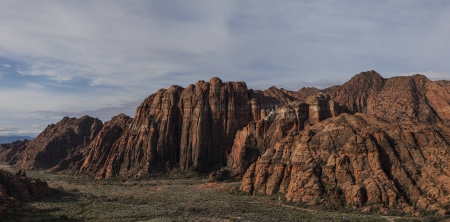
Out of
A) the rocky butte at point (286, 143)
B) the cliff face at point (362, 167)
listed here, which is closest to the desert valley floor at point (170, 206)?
the cliff face at point (362, 167)

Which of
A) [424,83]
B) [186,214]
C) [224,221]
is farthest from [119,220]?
[424,83]

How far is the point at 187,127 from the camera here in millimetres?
126125

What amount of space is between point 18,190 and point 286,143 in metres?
55.1

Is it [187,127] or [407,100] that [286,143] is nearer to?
[187,127]

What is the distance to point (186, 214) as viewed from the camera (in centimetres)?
6072

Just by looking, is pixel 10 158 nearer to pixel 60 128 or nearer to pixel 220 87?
pixel 60 128

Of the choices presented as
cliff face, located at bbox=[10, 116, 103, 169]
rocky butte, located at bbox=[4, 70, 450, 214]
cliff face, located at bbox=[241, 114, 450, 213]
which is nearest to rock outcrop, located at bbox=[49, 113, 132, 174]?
rocky butte, located at bbox=[4, 70, 450, 214]

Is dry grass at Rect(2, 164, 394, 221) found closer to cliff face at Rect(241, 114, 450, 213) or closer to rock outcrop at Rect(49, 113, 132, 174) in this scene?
cliff face at Rect(241, 114, 450, 213)

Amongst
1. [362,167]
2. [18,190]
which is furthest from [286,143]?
[18,190]

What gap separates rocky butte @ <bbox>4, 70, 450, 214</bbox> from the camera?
6388cm

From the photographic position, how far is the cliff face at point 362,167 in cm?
6034

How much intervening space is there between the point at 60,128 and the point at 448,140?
167570 millimetres

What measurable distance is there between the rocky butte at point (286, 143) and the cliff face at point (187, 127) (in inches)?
13.6

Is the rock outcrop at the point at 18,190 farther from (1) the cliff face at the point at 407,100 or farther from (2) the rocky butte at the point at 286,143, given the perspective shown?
(1) the cliff face at the point at 407,100
